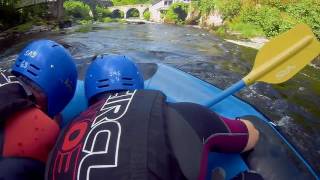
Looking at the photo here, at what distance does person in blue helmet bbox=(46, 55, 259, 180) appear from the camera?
1.11 meters

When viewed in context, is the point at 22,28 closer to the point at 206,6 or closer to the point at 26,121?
the point at 206,6

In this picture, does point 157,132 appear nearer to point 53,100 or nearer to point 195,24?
point 53,100

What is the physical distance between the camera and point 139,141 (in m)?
1.14

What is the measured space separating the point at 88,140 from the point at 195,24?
75.0 feet

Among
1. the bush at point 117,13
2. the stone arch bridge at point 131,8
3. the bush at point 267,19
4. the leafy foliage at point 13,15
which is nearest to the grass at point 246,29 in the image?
the bush at point 267,19

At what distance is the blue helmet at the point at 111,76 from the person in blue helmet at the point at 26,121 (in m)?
0.20

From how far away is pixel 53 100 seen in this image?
1.84 metres

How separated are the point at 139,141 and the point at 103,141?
120 millimetres

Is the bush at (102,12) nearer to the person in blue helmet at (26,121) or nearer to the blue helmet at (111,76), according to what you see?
the blue helmet at (111,76)

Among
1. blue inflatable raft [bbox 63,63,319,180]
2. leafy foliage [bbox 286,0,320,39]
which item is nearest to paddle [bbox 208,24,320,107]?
blue inflatable raft [bbox 63,63,319,180]

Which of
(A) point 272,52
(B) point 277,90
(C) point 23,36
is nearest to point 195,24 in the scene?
(C) point 23,36

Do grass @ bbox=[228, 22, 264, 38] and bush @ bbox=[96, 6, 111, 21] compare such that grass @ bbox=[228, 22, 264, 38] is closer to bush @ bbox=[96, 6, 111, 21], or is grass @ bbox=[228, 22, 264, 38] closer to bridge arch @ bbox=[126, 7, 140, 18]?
bush @ bbox=[96, 6, 111, 21]

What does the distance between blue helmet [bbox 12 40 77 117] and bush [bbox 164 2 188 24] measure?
24400 millimetres

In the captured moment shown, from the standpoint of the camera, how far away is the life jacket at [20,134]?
1368 mm
